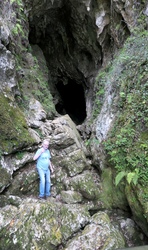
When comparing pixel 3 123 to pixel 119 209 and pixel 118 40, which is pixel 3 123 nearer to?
pixel 119 209

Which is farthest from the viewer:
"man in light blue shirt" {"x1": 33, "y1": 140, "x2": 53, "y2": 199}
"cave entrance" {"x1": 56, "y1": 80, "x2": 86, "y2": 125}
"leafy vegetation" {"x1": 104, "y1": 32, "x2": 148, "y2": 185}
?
"cave entrance" {"x1": 56, "y1": 80, "x2": 86, "y2": 125}

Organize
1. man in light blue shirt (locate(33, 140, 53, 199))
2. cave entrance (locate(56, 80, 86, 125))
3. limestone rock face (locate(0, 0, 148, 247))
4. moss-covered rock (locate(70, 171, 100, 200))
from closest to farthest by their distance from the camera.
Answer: limestone rock face (locate(0, 0, 148, 247)) < man in light blue shirt (locate(33, 140, 53, 199)) < moss-covered rock (locate(70, 171, 100, 200)) < cave entrance (locate(56, 80, 86, 125))

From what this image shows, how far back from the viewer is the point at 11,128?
224 inches

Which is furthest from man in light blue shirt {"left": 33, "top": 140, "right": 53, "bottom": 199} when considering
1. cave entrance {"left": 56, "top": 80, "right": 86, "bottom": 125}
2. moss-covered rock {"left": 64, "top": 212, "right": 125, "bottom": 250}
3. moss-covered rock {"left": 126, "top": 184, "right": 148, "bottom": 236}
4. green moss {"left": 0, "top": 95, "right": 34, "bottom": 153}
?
cave entrance {"left": 56, "top": 80, "right": 86, "bottom": 125}

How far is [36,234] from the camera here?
4.20m

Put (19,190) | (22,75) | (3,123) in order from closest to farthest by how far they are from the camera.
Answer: (19,190)
(3,123)
(22,75)

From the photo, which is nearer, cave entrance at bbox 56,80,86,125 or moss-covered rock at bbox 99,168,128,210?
moss-covered rock at bbox 99,168,128,210

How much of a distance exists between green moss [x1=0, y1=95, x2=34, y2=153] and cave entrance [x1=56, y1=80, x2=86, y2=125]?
432 inches

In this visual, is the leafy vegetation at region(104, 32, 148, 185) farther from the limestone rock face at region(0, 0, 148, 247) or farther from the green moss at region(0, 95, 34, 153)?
the green moss at region(0, 95, 34, 153)

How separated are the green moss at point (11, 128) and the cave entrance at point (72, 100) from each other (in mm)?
10963

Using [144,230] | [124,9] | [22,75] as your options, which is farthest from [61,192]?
[124,9]

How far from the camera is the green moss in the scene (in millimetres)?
5477

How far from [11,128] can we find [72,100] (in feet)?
44.4

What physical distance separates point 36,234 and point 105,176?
2611mm
